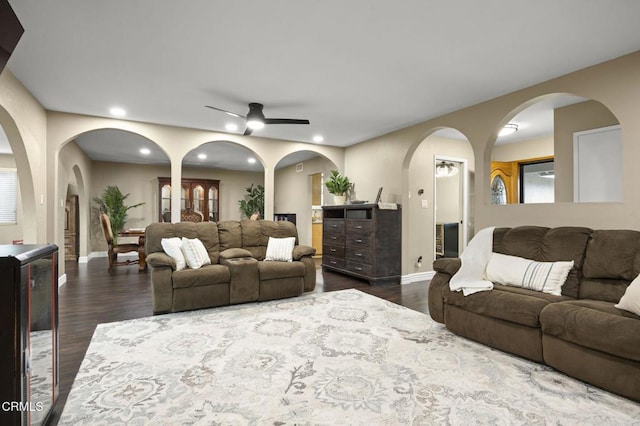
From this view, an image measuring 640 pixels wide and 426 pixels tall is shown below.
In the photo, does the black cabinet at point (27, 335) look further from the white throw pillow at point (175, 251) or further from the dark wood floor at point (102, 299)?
the white throw pillow at point (175, 251)

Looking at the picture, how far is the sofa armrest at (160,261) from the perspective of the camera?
3498 mm

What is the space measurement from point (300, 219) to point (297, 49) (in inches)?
235

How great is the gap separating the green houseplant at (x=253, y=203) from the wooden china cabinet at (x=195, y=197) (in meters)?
0.82

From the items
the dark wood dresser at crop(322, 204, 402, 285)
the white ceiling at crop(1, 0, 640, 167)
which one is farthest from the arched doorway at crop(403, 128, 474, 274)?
the white ceiling at crop(1, 0, 640, 167)

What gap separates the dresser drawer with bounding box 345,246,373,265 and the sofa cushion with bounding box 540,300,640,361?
3.00 metres

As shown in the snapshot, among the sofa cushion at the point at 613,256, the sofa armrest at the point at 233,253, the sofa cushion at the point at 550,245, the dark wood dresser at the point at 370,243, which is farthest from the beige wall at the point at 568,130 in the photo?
the sofa armrest at the point at 233,253

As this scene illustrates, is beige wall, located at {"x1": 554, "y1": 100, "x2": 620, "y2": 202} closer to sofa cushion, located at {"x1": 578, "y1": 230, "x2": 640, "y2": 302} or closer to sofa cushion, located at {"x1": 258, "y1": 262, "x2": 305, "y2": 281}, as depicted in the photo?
sofa cushion, located at {"x1": 578, "y1": 230, "x2": 640, "y2": 302}

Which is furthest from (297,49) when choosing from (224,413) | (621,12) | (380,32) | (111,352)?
(111,352)

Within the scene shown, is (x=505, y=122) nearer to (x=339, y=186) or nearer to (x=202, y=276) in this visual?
(x=339, y=186)

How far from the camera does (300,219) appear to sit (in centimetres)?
858

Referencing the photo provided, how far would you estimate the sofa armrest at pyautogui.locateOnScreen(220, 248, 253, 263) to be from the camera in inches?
161

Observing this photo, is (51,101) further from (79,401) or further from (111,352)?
(79,401)

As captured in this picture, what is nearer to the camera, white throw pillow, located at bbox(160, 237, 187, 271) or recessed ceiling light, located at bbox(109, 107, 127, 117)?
white throw pillow, located at bbox(160, 237, 187, 271)

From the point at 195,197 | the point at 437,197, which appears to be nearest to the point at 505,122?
the point at 437,197
